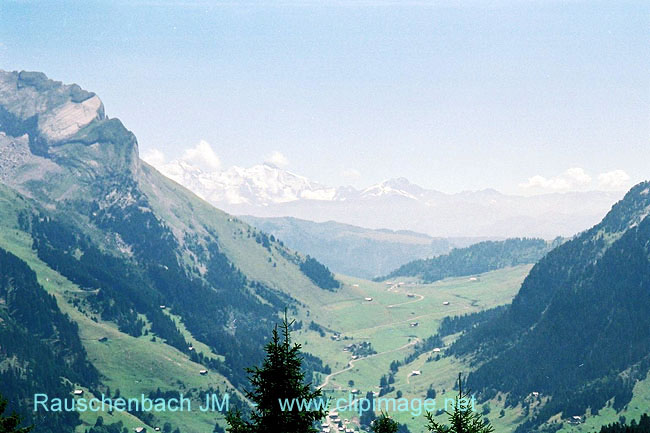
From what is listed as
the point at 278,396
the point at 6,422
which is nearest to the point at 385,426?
the point at 278,396

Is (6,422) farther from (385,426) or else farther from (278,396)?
(385,426)

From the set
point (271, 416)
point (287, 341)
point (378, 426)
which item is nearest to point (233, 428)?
point (271, 416)

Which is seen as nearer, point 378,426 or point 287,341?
point 287,341

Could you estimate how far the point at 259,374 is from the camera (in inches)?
1522

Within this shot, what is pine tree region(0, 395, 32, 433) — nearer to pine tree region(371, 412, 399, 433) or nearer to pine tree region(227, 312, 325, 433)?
pine tree region(227, 312, 325, 433)

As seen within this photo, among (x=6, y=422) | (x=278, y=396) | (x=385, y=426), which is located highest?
(x=278, y=396)

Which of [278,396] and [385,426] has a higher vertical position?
[278,396]

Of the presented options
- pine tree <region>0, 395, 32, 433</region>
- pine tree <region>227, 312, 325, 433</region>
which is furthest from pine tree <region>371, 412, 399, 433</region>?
pine tree <region>0, 395, 32, 433</region>

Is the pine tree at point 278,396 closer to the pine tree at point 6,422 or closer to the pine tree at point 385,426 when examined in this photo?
the pine tree at point 385,426

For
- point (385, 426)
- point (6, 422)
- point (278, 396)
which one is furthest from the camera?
point (385, 426)

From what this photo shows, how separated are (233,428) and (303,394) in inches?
178

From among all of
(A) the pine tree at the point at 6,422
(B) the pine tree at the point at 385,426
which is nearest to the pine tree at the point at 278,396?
(B) the pine tree at the point at 385,426

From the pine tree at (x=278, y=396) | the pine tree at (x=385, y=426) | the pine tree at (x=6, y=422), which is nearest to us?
the pine tree at (x=278, y=396)

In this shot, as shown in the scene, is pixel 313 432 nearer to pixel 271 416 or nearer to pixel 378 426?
pixel 271 416
